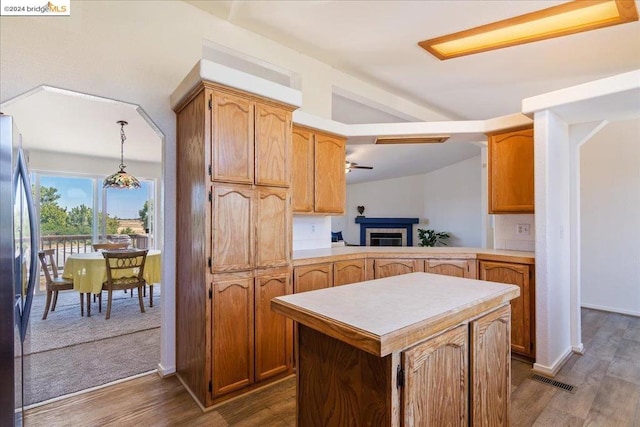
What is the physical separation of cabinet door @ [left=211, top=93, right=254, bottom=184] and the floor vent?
2.70 meters

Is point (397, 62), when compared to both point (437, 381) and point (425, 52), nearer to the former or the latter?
point (425, 52)

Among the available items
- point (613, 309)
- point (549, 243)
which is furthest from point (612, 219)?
point (549, 243)

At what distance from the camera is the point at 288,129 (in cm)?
257

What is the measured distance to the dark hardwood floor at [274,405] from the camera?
2002mm

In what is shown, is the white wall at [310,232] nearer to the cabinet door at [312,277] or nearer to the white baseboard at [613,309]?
the cabinet door at [312,277]

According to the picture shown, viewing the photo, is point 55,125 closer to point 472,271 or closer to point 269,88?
point 269,88

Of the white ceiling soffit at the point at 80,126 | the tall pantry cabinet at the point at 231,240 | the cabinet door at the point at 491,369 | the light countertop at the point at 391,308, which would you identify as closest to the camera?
the light countertop at the point at 391,308

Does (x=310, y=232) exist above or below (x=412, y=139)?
below

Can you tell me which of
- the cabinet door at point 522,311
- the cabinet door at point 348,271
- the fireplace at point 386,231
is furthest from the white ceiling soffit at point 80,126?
the fireplace at point 386,231

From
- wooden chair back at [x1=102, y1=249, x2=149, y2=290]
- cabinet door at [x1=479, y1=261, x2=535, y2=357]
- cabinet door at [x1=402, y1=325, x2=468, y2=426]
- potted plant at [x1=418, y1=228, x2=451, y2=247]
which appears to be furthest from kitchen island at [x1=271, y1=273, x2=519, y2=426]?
potted plant at [x1=418, y1=228, x2=451, y2=247]

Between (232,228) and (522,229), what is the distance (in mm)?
3047

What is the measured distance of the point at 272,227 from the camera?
247cm

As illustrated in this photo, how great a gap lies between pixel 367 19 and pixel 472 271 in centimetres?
257

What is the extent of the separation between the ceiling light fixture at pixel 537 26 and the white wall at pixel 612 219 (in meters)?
2.34
